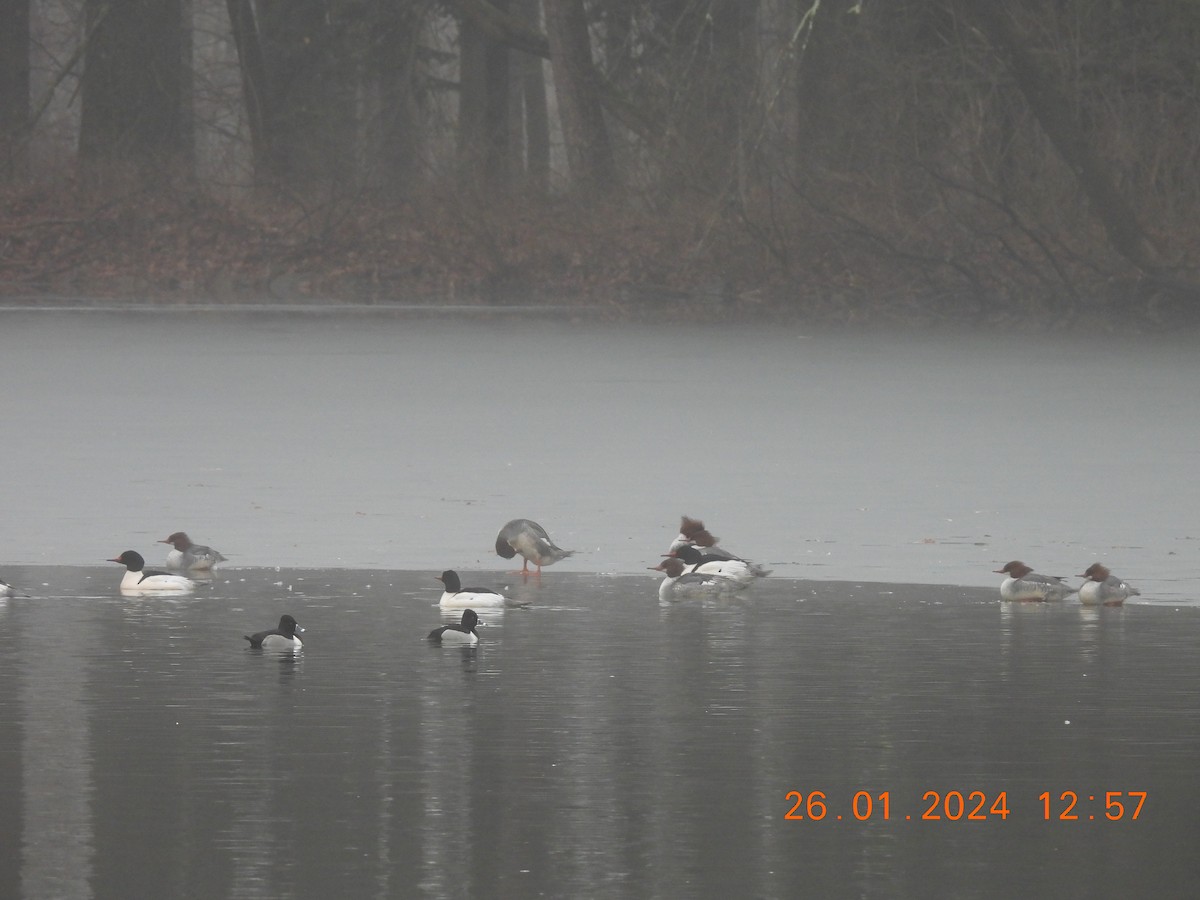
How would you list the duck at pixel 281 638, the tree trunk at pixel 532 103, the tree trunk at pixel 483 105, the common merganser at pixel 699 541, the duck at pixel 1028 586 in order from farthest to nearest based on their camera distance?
the tree trunk at pixel 532 103, the tree trunk at pixel 483 105, the common merganser at pixel 699 541, the duck at pixel 1028 586, the duck at pixel 281 638

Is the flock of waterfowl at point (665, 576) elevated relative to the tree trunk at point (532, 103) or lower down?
lower down

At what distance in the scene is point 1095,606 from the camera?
372 inches

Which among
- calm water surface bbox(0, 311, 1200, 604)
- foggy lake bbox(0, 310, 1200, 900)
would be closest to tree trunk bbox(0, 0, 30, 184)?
calm water surface bbox(0, 311, 1200, 604)

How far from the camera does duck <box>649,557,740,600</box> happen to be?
9602 mm

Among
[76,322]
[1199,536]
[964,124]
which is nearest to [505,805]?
[1199,536]

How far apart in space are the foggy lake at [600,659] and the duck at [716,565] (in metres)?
0.15

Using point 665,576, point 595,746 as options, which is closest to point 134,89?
point 665,576

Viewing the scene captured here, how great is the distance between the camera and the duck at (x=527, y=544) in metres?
10.2

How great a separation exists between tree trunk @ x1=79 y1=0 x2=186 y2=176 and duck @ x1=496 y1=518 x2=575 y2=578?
2652 cm

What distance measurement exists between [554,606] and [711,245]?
70.3 feet
